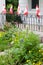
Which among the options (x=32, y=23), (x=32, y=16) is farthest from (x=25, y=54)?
(x=32, y=16)

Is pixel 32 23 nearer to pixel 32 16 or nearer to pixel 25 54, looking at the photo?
pixel 32 16

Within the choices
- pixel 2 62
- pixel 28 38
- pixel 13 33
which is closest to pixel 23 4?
pixel 13 33

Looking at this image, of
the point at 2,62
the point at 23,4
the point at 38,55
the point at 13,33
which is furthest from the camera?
the point at 23,4

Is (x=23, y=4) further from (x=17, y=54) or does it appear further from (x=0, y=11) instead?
(x=17, y=54)

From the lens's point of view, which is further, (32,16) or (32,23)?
(32,16)

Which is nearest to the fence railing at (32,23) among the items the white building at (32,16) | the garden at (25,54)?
the white building at (32,16)

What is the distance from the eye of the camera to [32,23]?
43.9ft

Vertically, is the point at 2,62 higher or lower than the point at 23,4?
lower

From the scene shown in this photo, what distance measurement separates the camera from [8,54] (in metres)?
6.41

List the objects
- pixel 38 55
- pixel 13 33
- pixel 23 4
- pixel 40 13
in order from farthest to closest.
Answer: pixel 23 4, pixel 40 13, pixel 13 33, pixel 38 55

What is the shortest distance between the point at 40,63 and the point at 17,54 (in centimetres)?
55

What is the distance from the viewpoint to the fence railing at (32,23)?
1221 cm

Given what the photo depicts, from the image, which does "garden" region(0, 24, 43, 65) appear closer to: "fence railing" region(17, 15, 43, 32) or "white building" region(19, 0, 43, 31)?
"fence railing" region(17, 15, 43, 32)

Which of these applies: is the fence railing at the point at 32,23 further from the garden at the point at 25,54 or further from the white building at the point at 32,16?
the garden at the point at 25,54
